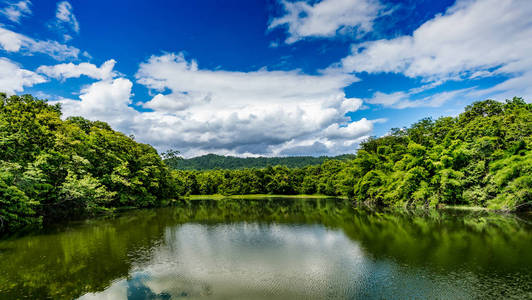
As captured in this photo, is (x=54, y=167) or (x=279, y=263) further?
(x=54, y=167)

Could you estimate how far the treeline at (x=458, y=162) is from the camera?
31766 millimetres

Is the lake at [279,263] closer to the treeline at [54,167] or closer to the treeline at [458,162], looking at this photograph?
the treeline at [54,167]

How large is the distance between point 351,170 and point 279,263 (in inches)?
1838

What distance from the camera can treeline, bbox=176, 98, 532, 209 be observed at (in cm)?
3177

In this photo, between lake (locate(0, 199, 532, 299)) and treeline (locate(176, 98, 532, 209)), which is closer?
lake (locate(0, 199, 532, 299))

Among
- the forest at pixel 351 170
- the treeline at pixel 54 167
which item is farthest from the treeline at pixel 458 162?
the treeline at pixel 54 167

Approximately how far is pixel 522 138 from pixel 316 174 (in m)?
75.1

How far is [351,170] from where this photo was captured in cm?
6072

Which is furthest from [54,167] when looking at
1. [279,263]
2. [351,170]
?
[351,170]

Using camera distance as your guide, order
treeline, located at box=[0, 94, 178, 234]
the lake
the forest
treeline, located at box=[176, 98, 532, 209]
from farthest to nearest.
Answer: treeline, located at box=[176, 98, 532, 209] < the forest < treeline, located at box=[0, 94, 178, 234] < the lake

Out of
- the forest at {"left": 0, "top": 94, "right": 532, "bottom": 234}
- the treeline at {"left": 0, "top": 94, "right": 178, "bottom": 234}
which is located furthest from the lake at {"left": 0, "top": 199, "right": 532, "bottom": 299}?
the forest at {"left": 0, "top": 94, "right": 532, "bottom": 234}

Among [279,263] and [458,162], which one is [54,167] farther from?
[458,162]

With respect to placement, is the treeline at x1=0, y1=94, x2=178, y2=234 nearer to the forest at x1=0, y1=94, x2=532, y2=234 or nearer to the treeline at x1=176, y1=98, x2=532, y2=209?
the forest at x1=0, y1=94, x2=532, y2=234

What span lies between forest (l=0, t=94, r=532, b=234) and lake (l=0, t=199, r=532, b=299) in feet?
15.5
